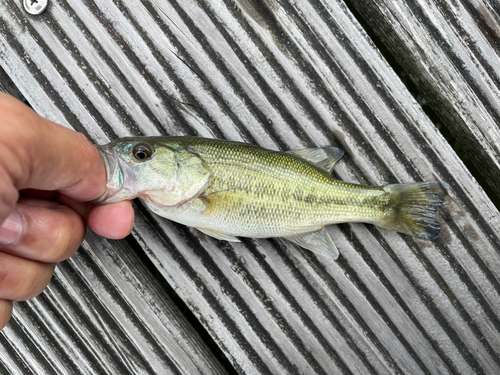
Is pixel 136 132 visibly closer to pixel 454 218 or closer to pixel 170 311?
pixel 170 311

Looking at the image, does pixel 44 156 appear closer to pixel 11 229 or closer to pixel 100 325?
pixel 11 229

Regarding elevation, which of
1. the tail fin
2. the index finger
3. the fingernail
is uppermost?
the index finger

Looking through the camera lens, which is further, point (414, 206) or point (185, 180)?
point (414, 206)

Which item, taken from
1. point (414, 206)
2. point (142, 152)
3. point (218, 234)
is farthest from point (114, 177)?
point (414, 206)

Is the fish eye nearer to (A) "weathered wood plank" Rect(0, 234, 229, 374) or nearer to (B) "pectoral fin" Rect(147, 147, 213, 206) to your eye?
(B) "pectoral fin" Rect(147, 147, 213, 206)

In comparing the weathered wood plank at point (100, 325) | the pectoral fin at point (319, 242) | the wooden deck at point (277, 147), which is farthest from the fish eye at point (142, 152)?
the pectoral fin at point (319, 242)

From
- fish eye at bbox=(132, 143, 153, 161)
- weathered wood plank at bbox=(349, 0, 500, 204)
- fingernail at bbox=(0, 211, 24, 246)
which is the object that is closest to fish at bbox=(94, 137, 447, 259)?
fish eye at bbox=(132, 143, 153, 161)

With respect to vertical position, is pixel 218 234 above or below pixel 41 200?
below

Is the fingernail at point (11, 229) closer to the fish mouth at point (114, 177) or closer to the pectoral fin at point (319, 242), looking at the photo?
the fish mouth at point (114, 177)
